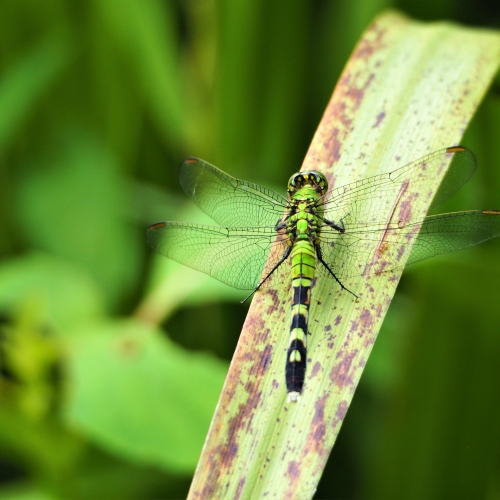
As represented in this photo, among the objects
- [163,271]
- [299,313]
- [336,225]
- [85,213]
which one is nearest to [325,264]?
[336,225]

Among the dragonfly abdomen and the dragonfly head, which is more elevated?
the dragonfly head

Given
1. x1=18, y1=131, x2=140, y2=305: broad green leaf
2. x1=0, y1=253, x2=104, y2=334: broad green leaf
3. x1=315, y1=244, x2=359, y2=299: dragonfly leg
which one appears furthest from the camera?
x1=18, y1=131, x2=140, y2=305: broad green leaf

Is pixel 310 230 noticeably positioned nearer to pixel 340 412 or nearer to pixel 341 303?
pixel 341 303

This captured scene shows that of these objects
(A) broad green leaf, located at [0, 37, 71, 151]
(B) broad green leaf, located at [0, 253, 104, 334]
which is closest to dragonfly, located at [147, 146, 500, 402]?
Result: (B) broad green leaf, located at [0, 253, 104, 334]

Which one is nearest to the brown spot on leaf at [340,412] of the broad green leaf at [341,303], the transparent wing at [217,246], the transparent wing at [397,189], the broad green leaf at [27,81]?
the broad green leaf at [341,303]

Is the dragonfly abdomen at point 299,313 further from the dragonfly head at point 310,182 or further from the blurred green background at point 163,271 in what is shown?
the blurred green background at point 163,271

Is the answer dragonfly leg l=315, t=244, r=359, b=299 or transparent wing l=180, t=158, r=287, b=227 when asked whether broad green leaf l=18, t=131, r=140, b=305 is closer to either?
transparent wing l=180, t=158, r=287, b=227

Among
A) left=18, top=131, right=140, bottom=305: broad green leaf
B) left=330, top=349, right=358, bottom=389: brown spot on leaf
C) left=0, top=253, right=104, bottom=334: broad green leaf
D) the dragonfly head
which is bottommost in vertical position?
left=330, top=349, right=358, bottom=389: brown spot on leaf
